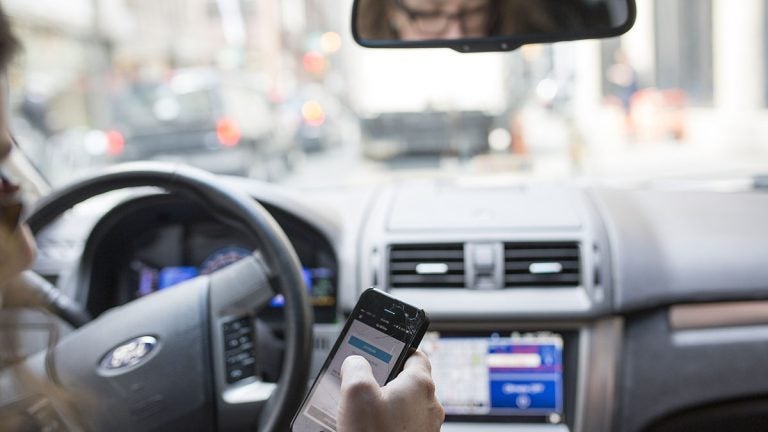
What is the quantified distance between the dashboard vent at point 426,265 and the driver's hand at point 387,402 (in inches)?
56.9

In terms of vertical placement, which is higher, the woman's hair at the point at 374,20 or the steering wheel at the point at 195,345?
the woman's hair at the point at 374,20

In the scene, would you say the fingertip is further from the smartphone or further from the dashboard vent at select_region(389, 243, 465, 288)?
the dashboard vent at select_region(389, 243, 465, 288)

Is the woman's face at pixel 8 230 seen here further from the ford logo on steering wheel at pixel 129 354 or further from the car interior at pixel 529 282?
the car interior at pixel 529 282

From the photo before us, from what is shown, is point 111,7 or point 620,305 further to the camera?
point 111,7

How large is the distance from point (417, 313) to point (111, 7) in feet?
77.2

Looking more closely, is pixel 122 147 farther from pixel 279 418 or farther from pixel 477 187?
pixel 279 418

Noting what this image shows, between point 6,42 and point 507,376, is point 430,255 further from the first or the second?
point 6,42

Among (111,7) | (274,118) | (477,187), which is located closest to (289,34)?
(111,7)

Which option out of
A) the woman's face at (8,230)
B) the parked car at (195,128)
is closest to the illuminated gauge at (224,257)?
the woman's face at (8,230)

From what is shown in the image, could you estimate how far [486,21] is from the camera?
2061mm

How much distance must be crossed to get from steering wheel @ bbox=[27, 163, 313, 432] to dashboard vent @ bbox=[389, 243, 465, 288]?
96 cm

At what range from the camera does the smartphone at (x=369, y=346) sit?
1589 mm

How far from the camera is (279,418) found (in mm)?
1872

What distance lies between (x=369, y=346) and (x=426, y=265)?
1.34 m
